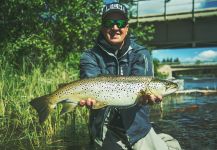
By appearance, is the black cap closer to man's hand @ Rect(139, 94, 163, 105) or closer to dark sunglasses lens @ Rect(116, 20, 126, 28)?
dark sunglasses lens @ Rect(116, 20, 126, 28)

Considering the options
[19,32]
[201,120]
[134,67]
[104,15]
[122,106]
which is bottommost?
[201,120]

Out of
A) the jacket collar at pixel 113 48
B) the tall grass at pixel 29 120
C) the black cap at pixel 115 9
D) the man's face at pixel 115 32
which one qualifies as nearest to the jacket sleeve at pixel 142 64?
the jacket collar at pixel 113 48

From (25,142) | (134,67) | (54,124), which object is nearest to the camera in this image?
(134,67)

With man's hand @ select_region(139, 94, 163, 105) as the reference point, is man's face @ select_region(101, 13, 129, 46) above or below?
above

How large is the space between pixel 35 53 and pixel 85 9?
238cm

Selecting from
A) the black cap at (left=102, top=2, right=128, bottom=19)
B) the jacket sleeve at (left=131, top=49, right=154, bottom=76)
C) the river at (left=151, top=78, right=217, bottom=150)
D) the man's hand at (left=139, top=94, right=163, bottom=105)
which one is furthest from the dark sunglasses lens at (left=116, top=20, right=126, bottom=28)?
the river at (left=151, top=78, right=217, bottom=150)

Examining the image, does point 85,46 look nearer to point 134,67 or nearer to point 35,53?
point 35,53

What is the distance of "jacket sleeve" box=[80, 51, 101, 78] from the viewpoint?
5.25 metres

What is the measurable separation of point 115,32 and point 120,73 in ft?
1.72

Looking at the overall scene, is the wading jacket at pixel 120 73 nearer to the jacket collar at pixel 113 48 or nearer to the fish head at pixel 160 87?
the jacket collar at pixel 113 48

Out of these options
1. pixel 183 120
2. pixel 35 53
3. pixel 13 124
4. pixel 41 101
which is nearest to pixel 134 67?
pixel 41 101

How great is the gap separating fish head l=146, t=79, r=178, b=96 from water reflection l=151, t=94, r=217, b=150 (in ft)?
13.4

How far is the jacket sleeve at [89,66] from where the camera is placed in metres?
5.25

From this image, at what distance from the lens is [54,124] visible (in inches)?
352
